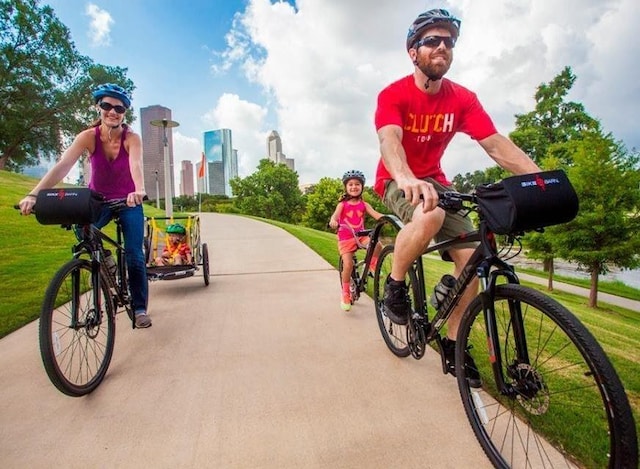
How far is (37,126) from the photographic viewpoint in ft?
92.6

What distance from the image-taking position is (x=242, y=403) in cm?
226

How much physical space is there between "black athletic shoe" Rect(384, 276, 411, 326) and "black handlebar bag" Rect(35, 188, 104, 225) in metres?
2.06

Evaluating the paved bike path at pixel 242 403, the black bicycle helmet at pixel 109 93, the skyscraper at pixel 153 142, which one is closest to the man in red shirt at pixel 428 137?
the paved bike path at pixel 242 403

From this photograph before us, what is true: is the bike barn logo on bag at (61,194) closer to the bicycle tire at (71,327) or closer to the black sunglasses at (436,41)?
the bicycle tire at (71,327)

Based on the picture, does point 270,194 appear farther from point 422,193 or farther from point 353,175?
point 422,193

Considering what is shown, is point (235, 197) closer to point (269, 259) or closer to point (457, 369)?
point (269, 259)

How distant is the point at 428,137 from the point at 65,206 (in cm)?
245

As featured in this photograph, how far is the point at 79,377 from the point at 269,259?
493 centimetres

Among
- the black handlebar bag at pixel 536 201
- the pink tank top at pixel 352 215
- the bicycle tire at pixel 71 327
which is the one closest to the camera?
the black handlebar bag at pixel 536 201

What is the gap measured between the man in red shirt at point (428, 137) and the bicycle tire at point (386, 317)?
0.14 metres

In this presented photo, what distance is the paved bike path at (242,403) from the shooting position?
1.82m

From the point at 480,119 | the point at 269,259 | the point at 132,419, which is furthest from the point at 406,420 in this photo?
the point at 269,259

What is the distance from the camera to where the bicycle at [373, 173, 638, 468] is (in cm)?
136

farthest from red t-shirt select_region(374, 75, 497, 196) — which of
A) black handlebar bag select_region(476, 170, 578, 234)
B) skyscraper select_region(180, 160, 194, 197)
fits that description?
skyscraper select_region(180, 160, 194, 197)
